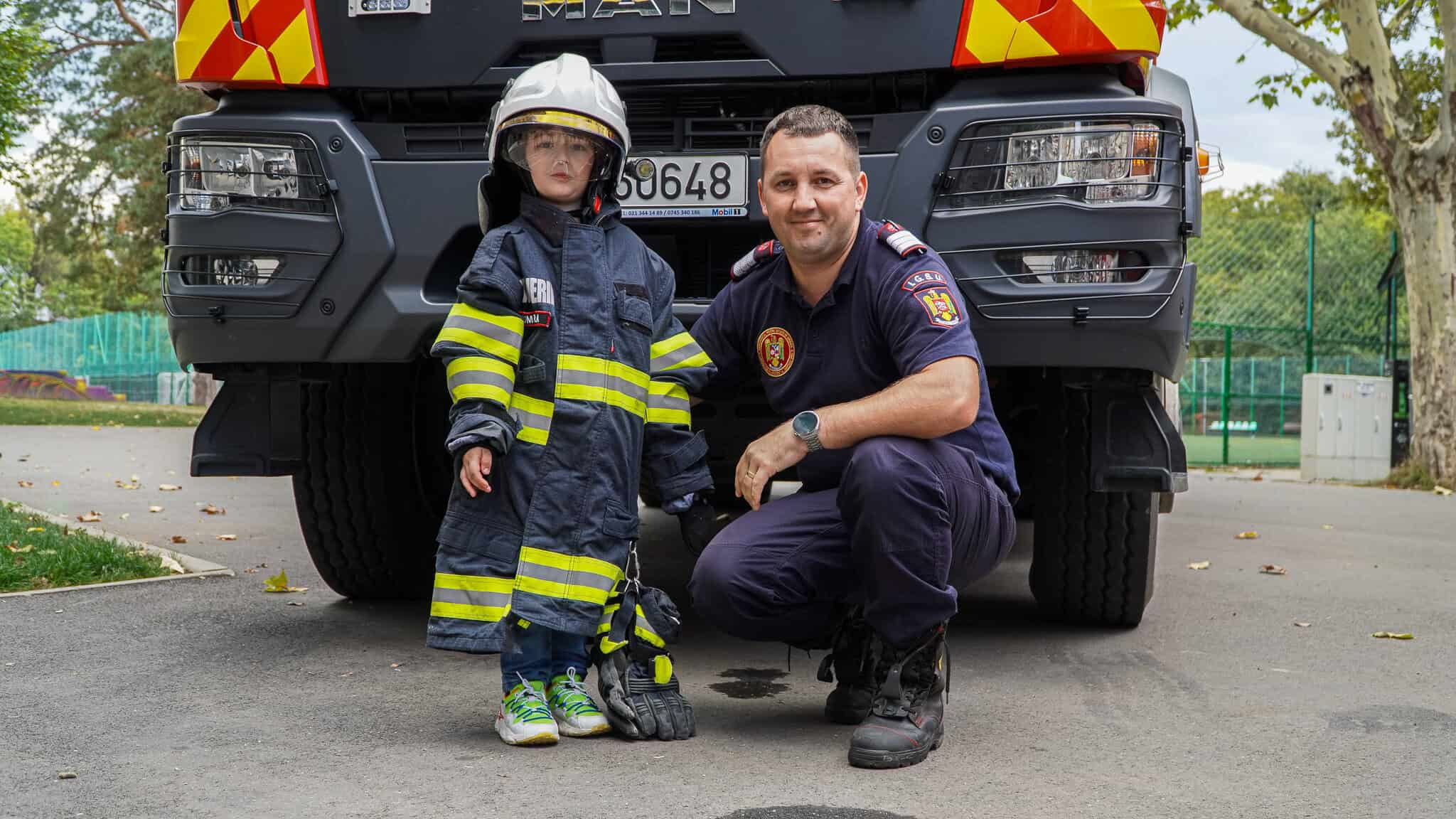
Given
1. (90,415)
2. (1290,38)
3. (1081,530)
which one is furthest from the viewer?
(90,415)

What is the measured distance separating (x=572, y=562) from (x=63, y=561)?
8.69ft

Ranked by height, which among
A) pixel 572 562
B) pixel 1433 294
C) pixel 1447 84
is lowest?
pixel 572 562

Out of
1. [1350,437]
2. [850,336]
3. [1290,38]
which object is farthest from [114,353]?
[850,336]

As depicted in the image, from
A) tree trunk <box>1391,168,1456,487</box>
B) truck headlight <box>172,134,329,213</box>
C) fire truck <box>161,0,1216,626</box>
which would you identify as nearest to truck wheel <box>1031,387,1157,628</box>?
fire truck <box>161,0,1216,626</box>

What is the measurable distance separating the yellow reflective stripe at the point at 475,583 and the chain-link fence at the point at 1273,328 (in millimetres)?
14539

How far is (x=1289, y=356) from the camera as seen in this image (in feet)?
73.8

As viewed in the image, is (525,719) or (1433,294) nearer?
(525,719)

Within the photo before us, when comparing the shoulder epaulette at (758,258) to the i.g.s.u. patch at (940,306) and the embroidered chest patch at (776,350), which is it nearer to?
the embroidered chest patch at (776,350)

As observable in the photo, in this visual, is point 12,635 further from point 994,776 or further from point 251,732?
point 994,776

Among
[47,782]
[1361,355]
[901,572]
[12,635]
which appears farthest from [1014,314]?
[1361,355]

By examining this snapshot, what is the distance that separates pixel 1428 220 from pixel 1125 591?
32.7 ft

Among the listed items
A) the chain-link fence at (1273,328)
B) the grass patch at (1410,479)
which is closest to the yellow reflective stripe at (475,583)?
the grass patch at (1410,479)

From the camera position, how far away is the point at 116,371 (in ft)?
104

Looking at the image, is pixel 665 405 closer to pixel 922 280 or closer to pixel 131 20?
pixel 922 280
